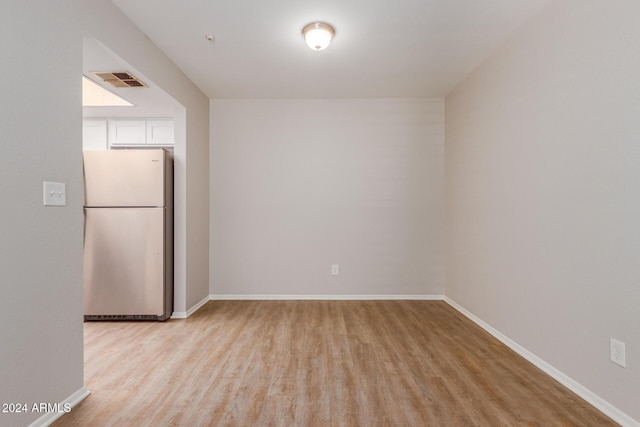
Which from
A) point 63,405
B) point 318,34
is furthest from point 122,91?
point 63,405

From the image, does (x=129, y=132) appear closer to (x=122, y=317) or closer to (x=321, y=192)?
(x=122, y=317)

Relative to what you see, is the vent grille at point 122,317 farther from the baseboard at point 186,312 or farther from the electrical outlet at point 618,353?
the electrical outlet at point 618,353

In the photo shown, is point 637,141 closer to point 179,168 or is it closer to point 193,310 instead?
point 179,168

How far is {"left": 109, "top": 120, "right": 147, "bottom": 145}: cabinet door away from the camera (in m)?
4.09

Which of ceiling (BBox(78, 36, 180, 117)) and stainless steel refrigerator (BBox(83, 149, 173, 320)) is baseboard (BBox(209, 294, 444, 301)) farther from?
ceiling (BBox(78, 36, 180, 117))

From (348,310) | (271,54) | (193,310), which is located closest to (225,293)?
(193,310)

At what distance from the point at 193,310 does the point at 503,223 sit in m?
3.33

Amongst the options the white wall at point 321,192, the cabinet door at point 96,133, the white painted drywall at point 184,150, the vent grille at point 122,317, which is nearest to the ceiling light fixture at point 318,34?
the white painted drywall at point 184,150

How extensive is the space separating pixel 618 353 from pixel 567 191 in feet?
3.19

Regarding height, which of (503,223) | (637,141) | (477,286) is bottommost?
(477,286)

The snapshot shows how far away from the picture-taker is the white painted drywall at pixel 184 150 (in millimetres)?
2348

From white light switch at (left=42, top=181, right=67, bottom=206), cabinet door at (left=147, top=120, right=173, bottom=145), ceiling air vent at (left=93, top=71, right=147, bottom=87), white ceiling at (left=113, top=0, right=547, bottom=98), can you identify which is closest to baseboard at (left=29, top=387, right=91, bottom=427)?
white light switch at (left=42, top=181, right=67, bottom=206)

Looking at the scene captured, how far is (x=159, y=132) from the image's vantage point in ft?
13.4

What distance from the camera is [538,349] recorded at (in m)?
2.35
